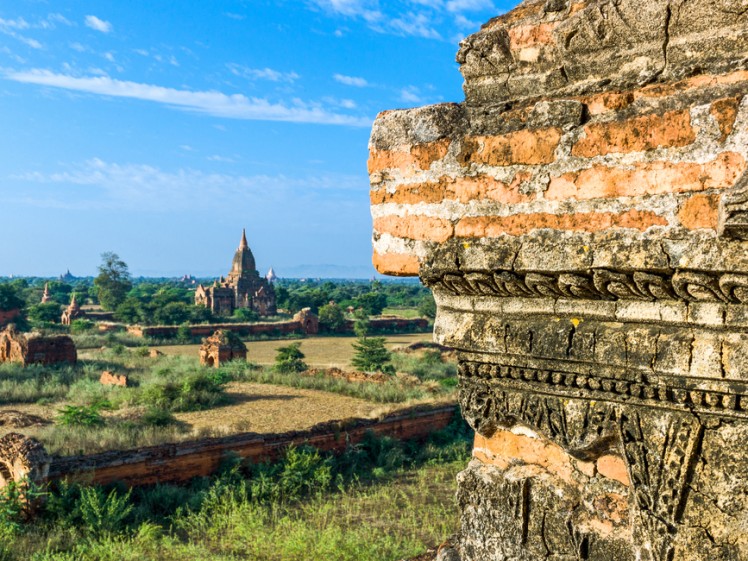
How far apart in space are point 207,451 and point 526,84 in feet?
29.4

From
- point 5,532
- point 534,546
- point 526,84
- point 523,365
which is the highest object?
point 526,84

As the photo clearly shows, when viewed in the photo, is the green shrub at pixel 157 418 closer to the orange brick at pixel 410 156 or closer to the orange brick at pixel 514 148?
the orange brick at pixel 410 156

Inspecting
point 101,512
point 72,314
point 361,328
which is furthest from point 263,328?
point 101,512

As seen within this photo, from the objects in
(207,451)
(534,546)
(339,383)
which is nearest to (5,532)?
(207,451)

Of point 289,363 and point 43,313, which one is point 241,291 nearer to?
point 43,313

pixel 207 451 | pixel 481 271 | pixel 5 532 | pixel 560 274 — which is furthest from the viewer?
pixel 207 451

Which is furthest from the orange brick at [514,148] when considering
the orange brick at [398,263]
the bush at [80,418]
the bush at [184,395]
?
the bush at [184,395]

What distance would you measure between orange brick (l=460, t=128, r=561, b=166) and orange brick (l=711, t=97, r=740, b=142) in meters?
0.36

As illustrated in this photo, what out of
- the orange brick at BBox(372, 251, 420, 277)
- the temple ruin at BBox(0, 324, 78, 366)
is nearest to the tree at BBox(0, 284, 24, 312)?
the temple ruin at BBox(0, 324, 78, 366)

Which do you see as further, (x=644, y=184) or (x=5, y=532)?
(x=5, y=532)

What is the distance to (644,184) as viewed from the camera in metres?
1.46

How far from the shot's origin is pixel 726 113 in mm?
1357

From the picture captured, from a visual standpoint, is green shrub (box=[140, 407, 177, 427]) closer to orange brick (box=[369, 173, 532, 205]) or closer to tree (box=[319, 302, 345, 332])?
orange brick (box=[369, 173, 532, 205])

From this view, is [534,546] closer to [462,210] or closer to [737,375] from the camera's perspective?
[737,375]
